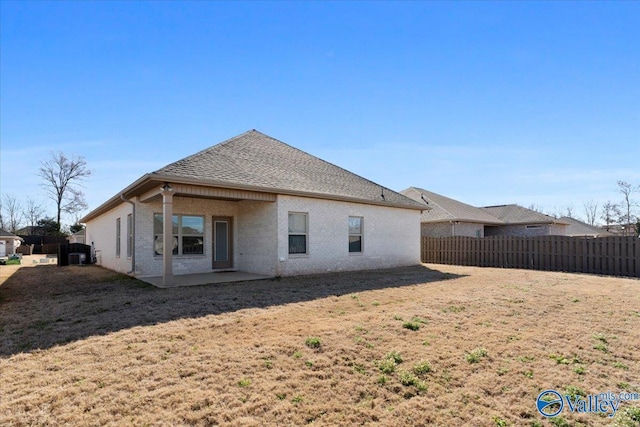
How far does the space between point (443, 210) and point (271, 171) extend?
46.2 feet

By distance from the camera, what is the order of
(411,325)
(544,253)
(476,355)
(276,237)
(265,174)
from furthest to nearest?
(544,253) < (265,174) < (276,237) < (411,325) < (476,355)

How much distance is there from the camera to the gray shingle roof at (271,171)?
10633mm

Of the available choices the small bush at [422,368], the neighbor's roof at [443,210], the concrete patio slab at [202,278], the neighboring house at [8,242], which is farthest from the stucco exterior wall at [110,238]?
the neighboring house at [8,242]

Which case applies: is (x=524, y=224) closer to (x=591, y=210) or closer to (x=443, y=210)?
(x=443, y=210)

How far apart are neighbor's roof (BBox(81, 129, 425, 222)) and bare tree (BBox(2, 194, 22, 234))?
5196 cm

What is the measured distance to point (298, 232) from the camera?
40.7ft

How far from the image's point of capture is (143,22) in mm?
10219

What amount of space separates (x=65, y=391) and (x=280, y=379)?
86.4 inches

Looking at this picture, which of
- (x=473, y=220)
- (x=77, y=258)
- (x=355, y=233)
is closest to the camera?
(x=355, y=233)

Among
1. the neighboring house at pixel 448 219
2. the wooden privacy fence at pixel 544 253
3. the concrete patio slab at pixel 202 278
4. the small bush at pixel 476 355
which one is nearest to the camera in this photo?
the small bush at pixel 476 355

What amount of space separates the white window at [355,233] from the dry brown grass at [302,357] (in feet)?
18.9

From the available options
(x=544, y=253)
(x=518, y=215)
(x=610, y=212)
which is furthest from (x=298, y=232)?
(x=610, y=212)

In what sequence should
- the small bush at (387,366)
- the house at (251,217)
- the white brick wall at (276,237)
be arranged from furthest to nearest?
the white brick wall at (276,237)
the house at (251,217)
the small bush at (387,366)

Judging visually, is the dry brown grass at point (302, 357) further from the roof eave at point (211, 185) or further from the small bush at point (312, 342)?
the roof eave at point (211, 185)
